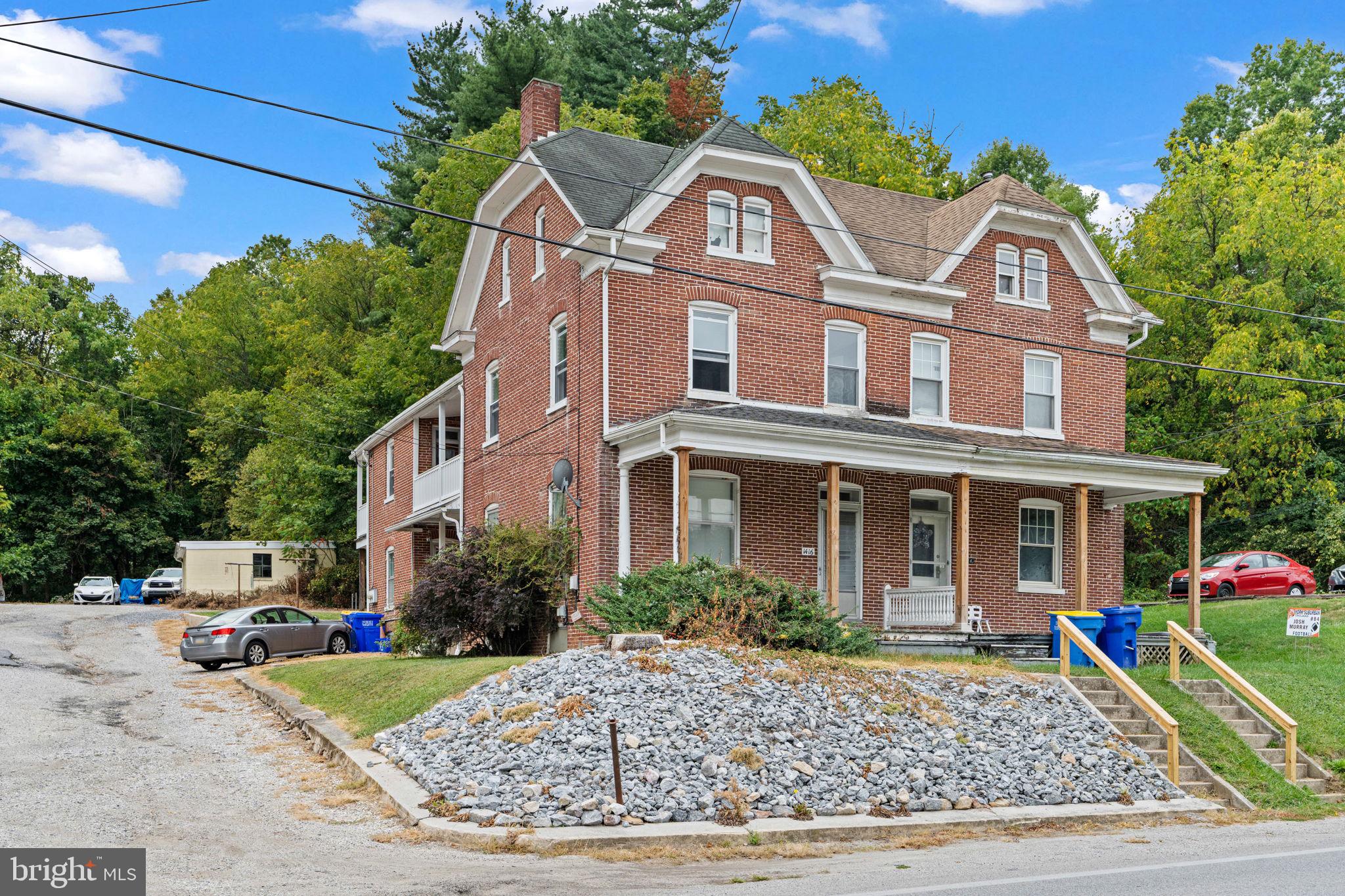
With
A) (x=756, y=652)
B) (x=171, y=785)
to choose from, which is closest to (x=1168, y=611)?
(x=756, y=652)

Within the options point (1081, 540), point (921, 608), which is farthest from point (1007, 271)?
point (921, 608)

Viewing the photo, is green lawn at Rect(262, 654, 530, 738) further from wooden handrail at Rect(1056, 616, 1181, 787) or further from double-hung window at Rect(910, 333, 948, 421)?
double-hung window at Rect(910, 333, 948, 421)

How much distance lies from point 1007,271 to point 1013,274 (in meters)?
0.16

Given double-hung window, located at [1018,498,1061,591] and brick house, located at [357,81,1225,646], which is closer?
brick house, located at [357,81,1225,646]

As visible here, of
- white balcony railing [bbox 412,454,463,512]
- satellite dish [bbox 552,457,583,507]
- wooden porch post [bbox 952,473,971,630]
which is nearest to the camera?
wooden porch post [bbox 952,473,971,630]

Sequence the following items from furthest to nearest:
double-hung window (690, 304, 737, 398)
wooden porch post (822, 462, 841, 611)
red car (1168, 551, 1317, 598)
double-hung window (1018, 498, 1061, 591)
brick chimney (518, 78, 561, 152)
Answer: red car (1168, 551, 1317, 598), brick chimney (518, 78, 561, 152), double-hung window (1018, 498, 1061, 591), double-hung window (690, 304, 737, 398), wooden porch post (822, 462, 841, 611)

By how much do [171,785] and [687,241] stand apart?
43.8 ft

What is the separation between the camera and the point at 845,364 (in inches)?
945

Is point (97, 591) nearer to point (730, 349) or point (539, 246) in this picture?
point (539, 246)

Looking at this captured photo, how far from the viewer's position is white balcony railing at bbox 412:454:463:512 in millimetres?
29125

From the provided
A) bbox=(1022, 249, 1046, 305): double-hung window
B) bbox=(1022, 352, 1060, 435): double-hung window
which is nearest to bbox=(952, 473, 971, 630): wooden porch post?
bbox=(1022, 352, 1060, 435): double-hung window

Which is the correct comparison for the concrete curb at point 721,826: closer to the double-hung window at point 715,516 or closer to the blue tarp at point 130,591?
the double-hung window at point 715,516

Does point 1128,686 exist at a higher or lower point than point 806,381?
lower

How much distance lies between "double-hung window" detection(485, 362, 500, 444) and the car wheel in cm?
646
